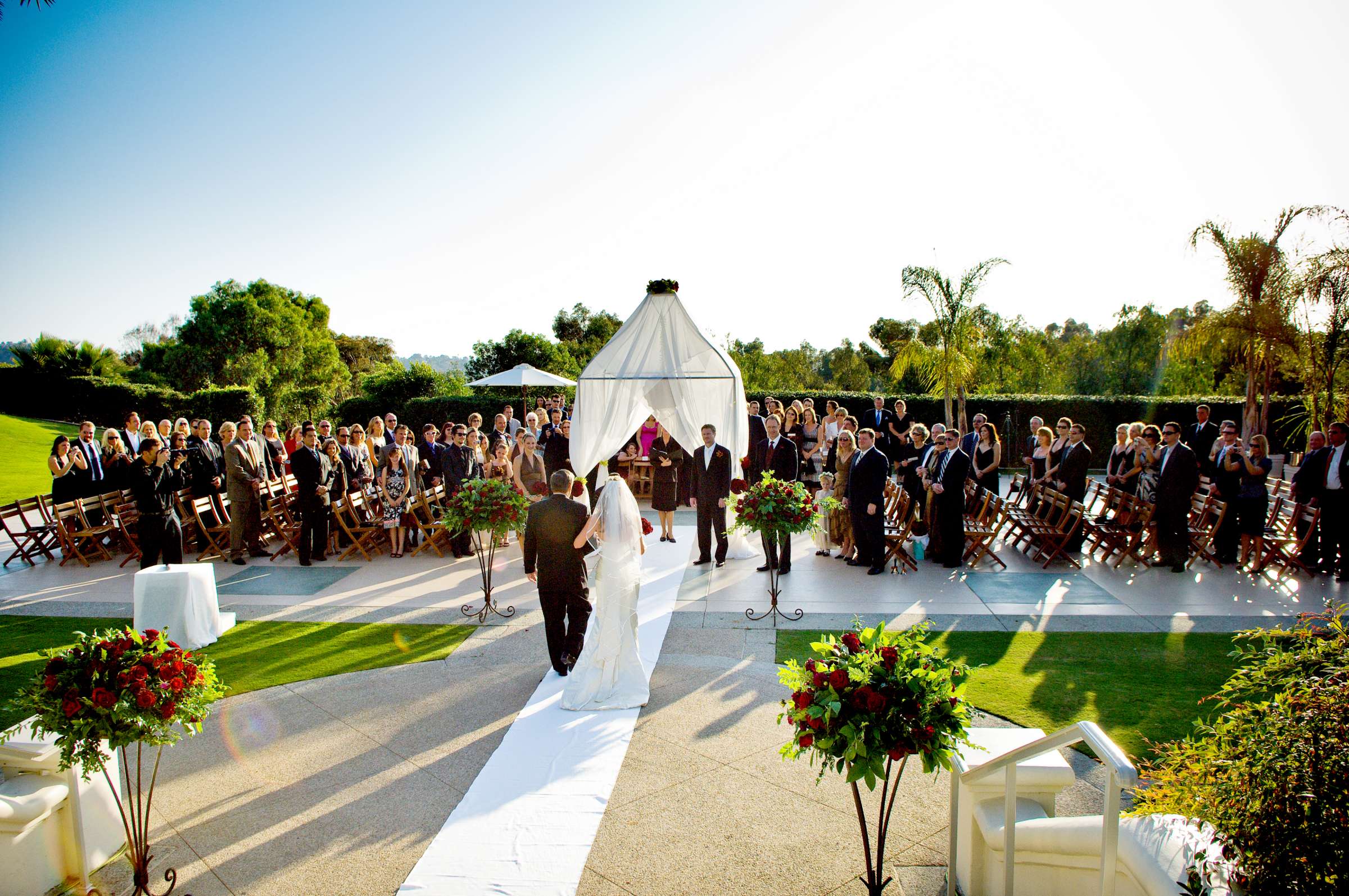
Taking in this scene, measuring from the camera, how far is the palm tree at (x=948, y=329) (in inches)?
762

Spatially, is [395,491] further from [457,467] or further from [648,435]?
[648,435]

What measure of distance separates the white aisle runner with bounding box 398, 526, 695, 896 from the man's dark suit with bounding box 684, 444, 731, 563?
442 cm

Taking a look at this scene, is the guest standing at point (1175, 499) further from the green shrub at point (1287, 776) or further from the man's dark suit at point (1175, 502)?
the green shrub at point (1287, 776)

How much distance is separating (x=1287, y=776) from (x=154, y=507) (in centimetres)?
1141

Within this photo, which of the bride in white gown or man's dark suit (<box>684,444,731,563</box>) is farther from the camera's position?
man's dark suit (<box>684,444,731,563</box>)

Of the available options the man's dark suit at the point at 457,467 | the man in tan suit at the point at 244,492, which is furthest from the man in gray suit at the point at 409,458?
the man in tan suit at the point at 244,492

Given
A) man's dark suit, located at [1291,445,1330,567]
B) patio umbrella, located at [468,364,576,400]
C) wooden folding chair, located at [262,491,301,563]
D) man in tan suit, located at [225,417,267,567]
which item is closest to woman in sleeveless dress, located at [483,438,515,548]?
wooden folding chair, located at [262,491,301,563]

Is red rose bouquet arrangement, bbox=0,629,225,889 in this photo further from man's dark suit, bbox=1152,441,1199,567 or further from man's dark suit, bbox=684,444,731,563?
man's dark suit, bbox=1152,441,1199,567

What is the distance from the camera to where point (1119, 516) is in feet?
35.2

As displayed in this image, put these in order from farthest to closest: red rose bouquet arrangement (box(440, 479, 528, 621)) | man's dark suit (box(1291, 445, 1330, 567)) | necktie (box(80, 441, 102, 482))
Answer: necktie (box(80, 441, 102, 482)), man's dark suit (box(1291, 445, 1330, 567)), red rose bouquet arrangement (box(440, 479, 528, 621))

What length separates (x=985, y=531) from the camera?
10648 millimetres

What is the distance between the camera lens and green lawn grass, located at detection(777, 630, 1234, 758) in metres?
5.87

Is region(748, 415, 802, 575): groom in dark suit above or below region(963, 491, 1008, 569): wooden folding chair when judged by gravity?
above

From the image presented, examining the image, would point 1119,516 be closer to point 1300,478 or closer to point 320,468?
point 1300,478
